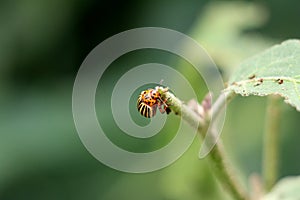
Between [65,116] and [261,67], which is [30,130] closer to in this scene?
[65,116]

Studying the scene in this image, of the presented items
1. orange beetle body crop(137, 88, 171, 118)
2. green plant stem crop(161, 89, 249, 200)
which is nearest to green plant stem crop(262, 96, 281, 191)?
green plant stem crop(161, 89, 249, 200)

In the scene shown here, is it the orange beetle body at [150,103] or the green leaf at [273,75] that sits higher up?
the green leaf at [273,75]

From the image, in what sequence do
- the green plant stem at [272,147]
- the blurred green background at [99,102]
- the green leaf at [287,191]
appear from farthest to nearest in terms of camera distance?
the blurred green background at [99,102], the green plant stem at [272,147], the green leaf at [287,191]

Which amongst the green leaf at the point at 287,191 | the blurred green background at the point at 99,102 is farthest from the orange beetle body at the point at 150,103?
the blurred green background at the point at 99,102

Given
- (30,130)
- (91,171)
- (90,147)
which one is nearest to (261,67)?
(90,147)

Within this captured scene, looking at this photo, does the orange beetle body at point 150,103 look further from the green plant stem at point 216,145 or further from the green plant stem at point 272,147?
the green plant stem at point 272,147

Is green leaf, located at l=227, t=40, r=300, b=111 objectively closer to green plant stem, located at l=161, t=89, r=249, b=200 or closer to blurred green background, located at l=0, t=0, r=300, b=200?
green plant stem, located at l=161, t=89, r=249, b=200

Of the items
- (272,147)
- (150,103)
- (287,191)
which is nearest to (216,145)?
(150,103)
